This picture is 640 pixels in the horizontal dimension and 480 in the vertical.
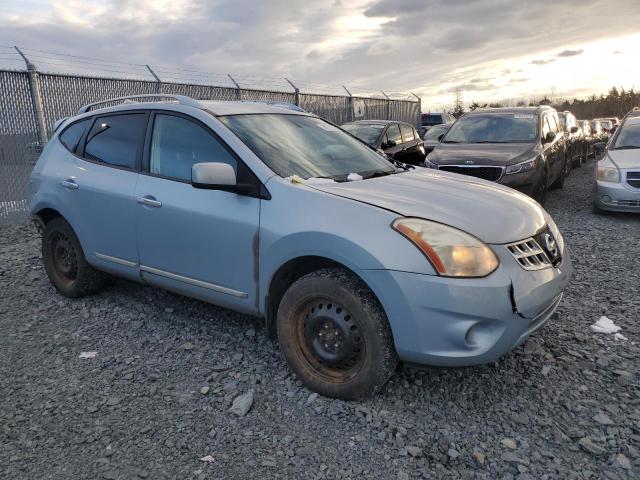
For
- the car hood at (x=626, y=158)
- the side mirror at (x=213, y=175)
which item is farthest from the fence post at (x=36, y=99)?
the car hood at (x=626, y=158)

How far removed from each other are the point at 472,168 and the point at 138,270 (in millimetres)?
5337

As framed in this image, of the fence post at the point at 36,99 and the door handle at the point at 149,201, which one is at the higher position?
the fence post at the point at 36,99

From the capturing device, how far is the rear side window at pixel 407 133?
11.4 metres

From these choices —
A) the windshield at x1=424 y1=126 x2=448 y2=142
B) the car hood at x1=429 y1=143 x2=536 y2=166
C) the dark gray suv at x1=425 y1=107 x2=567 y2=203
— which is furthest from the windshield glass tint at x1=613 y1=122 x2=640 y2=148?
the windshield at x1=424 y1=126 x2=448 y2=142

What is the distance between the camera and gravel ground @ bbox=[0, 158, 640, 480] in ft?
8.08

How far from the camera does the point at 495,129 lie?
880cm

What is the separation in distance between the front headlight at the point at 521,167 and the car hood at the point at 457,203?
416 centimetres

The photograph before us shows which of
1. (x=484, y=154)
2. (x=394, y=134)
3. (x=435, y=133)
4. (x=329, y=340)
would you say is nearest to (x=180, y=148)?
(x=329, y=340)

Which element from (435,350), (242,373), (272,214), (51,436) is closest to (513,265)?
(435,350)

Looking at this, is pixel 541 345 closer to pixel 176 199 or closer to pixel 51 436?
pixel 176 199

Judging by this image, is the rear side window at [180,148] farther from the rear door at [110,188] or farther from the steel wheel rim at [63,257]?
the steel wheel rim at [63,257]

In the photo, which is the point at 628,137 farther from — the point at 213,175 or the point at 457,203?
the point at 213,175

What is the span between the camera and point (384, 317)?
2.71 m

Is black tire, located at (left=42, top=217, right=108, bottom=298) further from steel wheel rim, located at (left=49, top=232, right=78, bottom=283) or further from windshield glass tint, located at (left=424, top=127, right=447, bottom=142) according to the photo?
windshield glass tint, located at (left=424, top=127, right=447, bottom=142)
